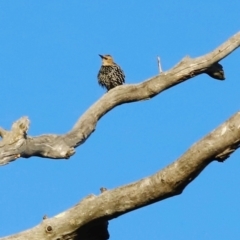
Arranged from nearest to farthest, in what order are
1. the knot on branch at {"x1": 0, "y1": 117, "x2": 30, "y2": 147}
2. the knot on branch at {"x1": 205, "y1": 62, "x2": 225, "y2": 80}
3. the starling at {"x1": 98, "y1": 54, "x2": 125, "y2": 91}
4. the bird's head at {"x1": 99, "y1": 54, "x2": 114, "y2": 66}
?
the knot on branch at {"x1": 0, "y1": 117, "x2": 30, "y2": 147} < the knot on branch at {"x1": 205, "y1": 62, "x2": 225, "y2": 80} < the starling at {"x1": 98, "y1": 54, "x2": 125, "y2": 91} < the bird's head at {"x1": 99, "y1": 54, "x2": 114, "y2": 66}

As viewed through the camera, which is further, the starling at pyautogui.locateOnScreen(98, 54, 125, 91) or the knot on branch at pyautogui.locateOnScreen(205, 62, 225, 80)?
the starling at pyautogui.locateOnScreen(98, 54, 125, 91)

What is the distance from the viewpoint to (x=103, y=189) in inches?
213

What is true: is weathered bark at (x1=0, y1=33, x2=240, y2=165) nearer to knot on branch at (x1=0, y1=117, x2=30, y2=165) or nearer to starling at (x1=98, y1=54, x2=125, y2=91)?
knot on branch at (x1=0, y1=117, x2=30, y2=165)

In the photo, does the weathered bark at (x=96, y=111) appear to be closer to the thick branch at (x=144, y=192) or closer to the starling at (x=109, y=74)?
the thick branch at (x=144, y=192)

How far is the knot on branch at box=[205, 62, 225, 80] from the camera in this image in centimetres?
764

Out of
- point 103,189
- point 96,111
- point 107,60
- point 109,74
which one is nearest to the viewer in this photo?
point 103,189

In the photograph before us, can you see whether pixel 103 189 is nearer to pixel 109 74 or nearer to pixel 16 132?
pixel 16 132

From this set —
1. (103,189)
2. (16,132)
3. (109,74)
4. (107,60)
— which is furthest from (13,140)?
(107,60)

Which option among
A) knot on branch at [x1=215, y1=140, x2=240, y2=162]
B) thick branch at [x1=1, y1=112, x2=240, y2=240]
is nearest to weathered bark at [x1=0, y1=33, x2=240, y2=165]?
thick branch at [x1=1, y1=112, x2=240, y2=240]

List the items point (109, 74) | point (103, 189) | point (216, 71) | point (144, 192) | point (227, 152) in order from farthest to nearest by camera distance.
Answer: point (109, 74)
point (216, 71)
point (103, 189)
point (144, 192)
point (227, 152)

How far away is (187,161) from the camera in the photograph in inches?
192

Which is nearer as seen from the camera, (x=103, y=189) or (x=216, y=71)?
(x=103, y=189)

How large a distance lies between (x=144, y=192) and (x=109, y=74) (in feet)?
26.9

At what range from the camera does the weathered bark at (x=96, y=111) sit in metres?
6.22
